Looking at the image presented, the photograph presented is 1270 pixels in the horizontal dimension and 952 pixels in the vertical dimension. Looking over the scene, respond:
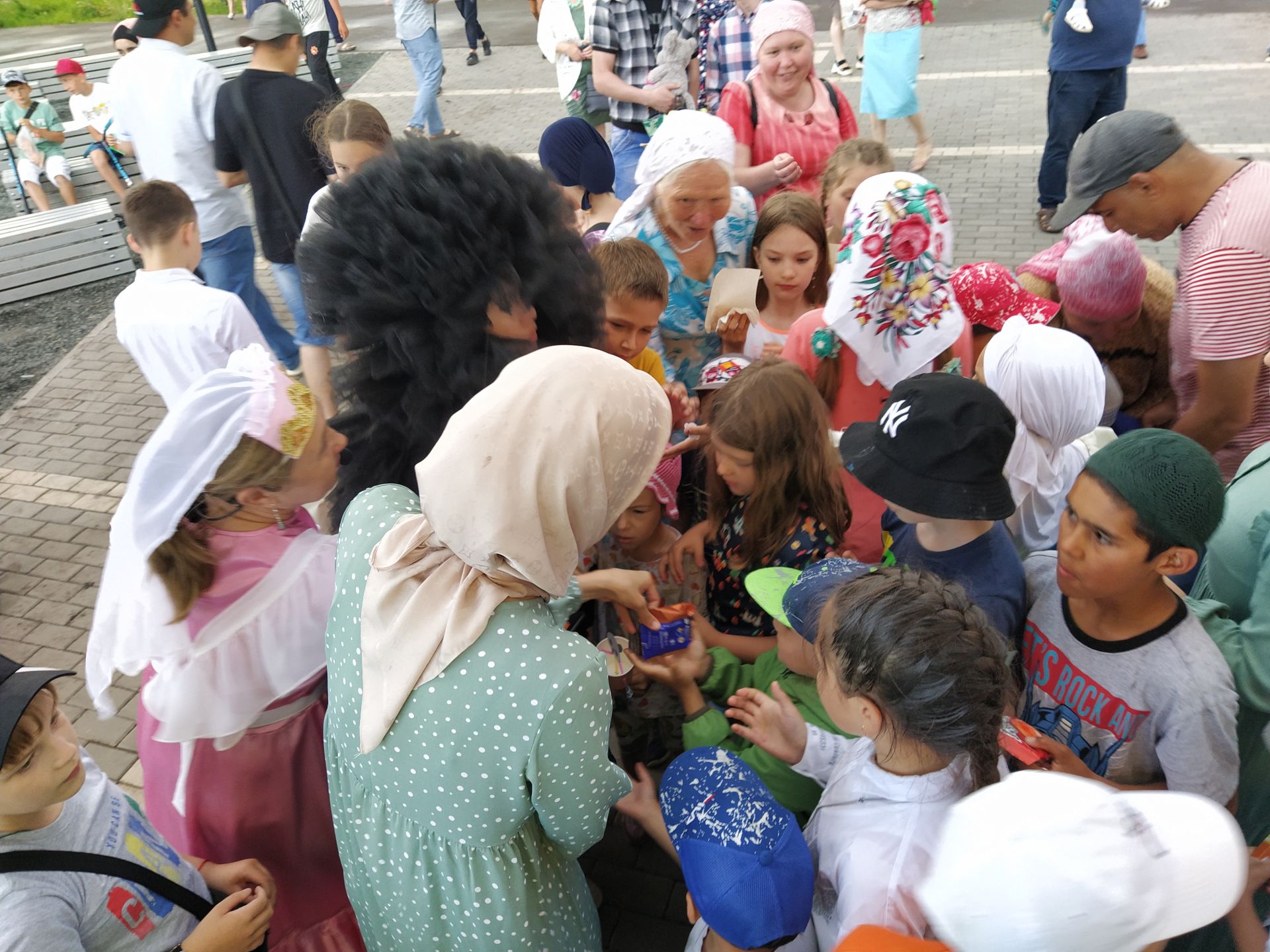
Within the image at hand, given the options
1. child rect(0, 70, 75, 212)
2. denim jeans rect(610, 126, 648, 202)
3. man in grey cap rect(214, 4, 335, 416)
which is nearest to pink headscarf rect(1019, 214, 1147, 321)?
denim jeans rect(610, 126, 648, 202)

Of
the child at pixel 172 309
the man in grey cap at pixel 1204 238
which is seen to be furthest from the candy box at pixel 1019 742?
the child at pixel 172 309

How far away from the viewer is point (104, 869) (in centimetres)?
158

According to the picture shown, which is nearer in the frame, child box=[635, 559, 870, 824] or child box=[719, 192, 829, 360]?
child box=[635, 559, 870, 824]

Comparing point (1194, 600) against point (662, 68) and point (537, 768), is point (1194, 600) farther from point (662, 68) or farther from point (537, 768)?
point (662, 68)

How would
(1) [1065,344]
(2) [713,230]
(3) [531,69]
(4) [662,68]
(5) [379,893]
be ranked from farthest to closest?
(3) [531,69]
(4) [662,68]
(2) [713,230]
(1) [1065,344]
(5) [379,893]

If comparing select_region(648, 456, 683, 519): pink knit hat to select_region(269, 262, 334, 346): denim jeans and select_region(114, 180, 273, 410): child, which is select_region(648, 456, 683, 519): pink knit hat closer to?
select_region(114, 180, 273, 410): child

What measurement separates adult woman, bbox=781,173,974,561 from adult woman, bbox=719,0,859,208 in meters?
1.41

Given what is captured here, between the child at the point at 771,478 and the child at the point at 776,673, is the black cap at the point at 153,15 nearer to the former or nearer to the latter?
the child at the point at 771,478

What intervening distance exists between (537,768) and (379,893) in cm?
61

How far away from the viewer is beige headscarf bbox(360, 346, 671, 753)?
139 cm

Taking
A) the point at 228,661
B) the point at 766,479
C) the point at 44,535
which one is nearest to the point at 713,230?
the point at 766,479

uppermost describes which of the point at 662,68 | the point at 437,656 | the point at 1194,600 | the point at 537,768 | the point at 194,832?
the point at 662,68

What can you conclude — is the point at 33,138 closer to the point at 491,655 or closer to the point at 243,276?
the point at 243,276

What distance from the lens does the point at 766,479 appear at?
2.38 meters
